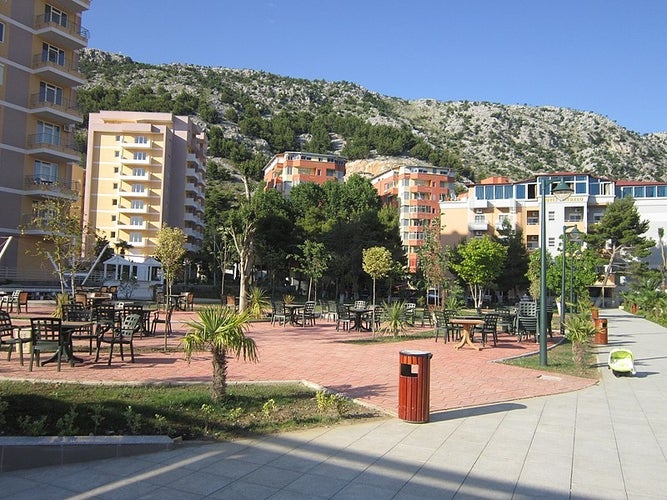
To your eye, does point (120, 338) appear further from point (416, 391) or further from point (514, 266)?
point (514, 266)

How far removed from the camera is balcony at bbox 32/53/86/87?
3334 cm

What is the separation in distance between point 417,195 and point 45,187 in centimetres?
5588

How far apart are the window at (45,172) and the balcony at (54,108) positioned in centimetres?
301

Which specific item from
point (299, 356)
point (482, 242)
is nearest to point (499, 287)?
point (482, 242)

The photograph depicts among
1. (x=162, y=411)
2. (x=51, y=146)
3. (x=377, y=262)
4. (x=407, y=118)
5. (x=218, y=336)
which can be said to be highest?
(x=407, y=118)

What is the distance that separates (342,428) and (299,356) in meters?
5.61

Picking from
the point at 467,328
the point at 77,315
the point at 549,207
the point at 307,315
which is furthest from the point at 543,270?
the point at 549,207

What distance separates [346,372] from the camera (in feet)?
32.9

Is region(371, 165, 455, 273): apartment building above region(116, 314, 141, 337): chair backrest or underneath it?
above

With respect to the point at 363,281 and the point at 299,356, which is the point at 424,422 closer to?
the point at 299,356

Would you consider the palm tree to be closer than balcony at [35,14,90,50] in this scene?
Yes

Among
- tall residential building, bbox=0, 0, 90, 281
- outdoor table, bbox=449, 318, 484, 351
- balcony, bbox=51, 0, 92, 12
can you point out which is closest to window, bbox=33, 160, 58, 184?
tall residential building, bbox=0, 0, 90, 281

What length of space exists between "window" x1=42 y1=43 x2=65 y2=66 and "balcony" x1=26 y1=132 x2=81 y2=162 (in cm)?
486

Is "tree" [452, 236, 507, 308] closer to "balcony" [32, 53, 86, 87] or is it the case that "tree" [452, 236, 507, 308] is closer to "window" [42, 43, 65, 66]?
"balcony" [32, 53, 86, 87]
